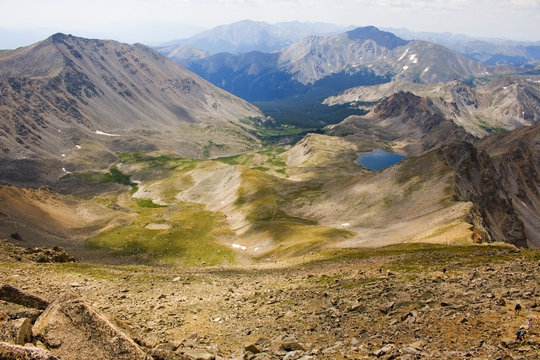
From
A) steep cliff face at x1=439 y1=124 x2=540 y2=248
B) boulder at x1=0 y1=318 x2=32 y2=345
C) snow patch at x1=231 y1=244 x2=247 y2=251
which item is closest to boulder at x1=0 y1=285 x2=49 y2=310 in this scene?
boulder at x1=0 y1=318 x2=32 y2=345

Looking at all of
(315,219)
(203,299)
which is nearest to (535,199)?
(315,219)

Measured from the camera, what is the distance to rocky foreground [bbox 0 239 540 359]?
21.2 meters

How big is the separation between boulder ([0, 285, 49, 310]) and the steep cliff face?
79.5 m

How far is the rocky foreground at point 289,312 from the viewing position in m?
21.2

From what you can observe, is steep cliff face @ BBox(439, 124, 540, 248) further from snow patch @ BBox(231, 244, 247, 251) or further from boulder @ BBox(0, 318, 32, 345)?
boulder @ BBox(0, 318, 32, 345)

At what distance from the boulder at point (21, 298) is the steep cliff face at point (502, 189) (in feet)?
261

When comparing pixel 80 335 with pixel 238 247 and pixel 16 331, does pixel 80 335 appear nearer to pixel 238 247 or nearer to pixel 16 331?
pixel 16 331

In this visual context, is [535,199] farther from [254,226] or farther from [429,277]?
[429,277]

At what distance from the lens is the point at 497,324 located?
23.3 meters

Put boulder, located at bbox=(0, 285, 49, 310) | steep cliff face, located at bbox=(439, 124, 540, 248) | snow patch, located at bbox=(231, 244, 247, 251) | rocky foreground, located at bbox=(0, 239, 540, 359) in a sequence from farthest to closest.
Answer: steep cliff face, located at bbox=(439, 124, 540, 248) → snow patch, located at bbox=(231, 244, 247, 251) → boulder, located at bbox=(0, 285, 49, 310) → rocky foreground, located at bbox=(0, 239, 540, 359)

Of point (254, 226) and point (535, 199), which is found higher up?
point (254, 226)

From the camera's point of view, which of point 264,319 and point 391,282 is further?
point 391,282

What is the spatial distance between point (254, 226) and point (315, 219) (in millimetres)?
20409

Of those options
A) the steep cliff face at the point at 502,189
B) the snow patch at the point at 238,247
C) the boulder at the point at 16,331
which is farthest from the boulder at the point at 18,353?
the snow patch at the point at 238,247
